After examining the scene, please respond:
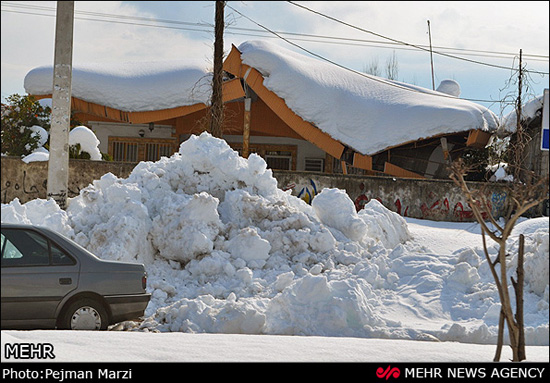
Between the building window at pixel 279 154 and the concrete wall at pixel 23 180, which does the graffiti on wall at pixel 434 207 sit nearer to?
the concrete wall at pixel 23 180

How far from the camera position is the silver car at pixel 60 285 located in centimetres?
658

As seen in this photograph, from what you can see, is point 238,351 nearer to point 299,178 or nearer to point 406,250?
point 406,250

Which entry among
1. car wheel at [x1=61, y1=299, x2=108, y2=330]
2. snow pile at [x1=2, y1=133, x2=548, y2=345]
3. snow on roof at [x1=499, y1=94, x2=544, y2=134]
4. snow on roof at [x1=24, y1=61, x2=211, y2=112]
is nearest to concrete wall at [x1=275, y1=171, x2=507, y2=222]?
snow pile at [x1=2, y1=133, x2=548, y2=345]

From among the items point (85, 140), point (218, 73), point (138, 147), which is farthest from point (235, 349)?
point (138, 147)

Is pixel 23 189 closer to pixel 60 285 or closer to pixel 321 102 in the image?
pixel 60 285

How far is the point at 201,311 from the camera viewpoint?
29.4ft

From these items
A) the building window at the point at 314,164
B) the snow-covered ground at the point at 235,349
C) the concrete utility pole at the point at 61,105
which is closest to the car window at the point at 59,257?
the snow-covered ground at the point at 235,349

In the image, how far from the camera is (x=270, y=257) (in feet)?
38.2

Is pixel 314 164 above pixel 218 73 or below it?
below

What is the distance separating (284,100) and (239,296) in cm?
1672

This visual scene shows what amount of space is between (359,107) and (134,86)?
11084 mm

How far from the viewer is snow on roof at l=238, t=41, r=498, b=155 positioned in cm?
2462

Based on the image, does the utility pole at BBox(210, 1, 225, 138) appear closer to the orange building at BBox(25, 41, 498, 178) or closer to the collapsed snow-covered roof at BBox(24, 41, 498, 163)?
the collapsed snow-covered roof at BBox(24, 41, 498, 163)

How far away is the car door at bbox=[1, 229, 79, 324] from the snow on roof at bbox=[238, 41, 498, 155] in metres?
18.7
